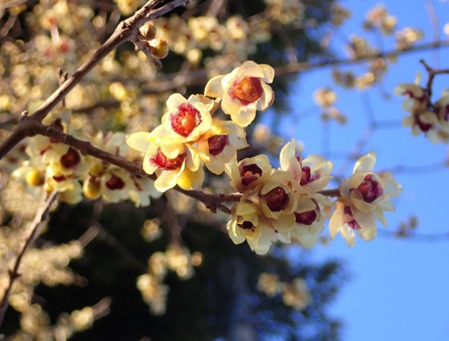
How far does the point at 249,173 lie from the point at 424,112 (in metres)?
0.69

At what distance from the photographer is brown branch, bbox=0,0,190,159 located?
75cm

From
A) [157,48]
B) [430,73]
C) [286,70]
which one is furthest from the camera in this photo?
[286,70]

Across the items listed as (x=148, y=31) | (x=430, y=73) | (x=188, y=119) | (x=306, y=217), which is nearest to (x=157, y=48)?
(x=148, y=31)

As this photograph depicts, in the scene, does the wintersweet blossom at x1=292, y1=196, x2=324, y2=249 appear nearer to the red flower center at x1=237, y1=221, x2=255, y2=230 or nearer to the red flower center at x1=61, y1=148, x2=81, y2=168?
the red flower center at x1=237, y1=221, x2=255, y2=230

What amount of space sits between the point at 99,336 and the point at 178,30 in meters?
5.54

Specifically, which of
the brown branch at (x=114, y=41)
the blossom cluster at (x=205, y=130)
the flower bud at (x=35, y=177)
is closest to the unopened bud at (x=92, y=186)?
the flower bud at (x=35, y=177)

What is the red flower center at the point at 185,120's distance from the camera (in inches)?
29.3

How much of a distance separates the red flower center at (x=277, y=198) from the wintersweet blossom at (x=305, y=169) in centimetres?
5

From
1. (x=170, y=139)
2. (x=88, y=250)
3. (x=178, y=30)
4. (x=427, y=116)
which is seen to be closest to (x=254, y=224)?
(x=170, y=139)

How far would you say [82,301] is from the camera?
6.80m

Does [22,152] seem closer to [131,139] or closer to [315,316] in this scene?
[131,139]

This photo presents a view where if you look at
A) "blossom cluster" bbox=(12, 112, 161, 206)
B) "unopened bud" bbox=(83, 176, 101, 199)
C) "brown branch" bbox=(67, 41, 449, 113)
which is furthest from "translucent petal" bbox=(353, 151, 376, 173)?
"brown branch" bbox=(67, 41, 449, 113)

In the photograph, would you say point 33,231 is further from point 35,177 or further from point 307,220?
point 307,220

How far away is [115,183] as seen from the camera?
1.07 metres
